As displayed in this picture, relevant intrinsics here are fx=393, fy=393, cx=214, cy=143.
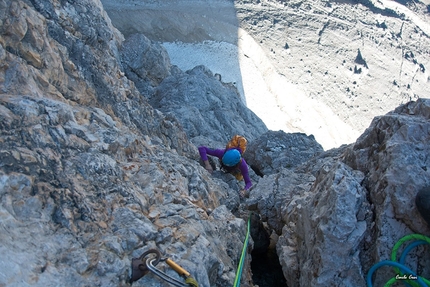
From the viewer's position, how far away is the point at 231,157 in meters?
5.27

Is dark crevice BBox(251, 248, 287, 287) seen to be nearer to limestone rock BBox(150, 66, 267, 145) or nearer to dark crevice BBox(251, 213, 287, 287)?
dark crevice BBox(251, 213, 287, 287)

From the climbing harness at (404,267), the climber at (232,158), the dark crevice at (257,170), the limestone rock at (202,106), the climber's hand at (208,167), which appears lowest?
the dark crevice at (257,170)

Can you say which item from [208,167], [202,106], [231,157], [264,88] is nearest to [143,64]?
[202,106]

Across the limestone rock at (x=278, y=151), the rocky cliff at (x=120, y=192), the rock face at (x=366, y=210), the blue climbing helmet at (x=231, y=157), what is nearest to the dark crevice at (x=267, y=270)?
the rocky cliff at (x=120, y=192)

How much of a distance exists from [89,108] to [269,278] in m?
2.44

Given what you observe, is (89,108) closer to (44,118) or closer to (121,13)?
(44,118)

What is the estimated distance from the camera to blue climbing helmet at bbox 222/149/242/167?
17.3ft

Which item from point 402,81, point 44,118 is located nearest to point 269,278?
point 44,118

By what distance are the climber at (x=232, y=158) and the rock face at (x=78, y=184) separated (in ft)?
4.19

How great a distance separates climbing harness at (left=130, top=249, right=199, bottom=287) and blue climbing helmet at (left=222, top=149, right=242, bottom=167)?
3135 millimetres

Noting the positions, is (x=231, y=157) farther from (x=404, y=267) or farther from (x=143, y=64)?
(x=143, y=64)

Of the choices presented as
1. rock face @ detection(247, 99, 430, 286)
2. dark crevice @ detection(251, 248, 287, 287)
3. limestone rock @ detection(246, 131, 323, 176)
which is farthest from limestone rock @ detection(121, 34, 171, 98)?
rock face @ detection(247, 99, 430, 286)

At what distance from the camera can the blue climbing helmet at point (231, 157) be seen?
527 cm

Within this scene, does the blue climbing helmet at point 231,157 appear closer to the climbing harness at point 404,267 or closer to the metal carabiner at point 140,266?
the climbing harness at point 404,267
